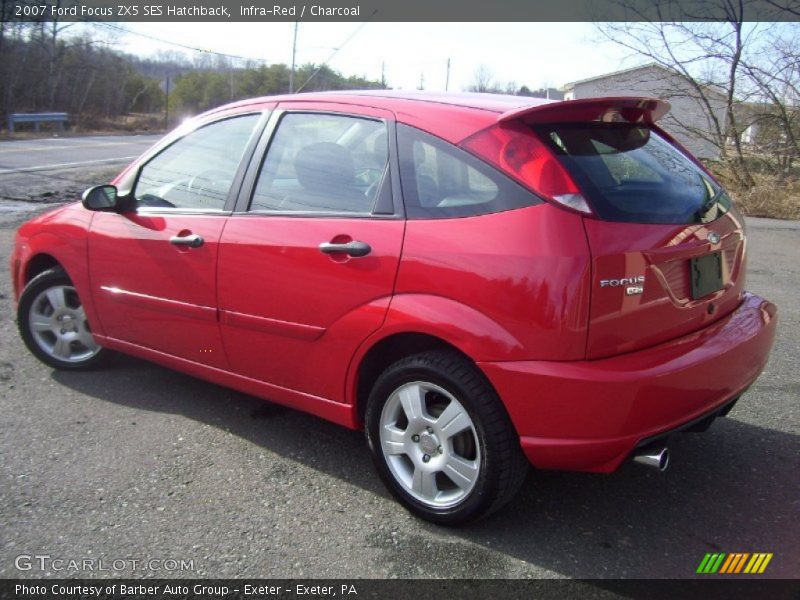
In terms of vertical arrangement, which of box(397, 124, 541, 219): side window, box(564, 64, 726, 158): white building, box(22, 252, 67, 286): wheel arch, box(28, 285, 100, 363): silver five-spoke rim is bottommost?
box(28, 285, 100, 363): silver five-spoke rim

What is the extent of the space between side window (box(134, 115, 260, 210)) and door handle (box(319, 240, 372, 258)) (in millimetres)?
817

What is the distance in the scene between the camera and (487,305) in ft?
8.34

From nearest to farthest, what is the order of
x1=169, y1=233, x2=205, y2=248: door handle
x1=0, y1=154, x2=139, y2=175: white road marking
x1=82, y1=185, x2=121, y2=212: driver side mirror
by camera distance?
x1=169, y1=233, x2=205, y2=248: door handle < x1=82, y1=185, x2=121, y2=212: driver side mirror < x1=0, y1=154, x2=139, y2=175: white road marking

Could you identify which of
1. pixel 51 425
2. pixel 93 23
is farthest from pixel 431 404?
pixel 93 23

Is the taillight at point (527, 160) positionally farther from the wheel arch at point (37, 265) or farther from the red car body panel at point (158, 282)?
the wheel arch at point (37, 265)

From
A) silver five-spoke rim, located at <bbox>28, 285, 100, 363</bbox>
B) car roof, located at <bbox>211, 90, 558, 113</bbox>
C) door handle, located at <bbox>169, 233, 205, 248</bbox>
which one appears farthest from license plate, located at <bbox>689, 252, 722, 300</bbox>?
silver five-spoke rim, located at <bbox>28, 285, 100, 363</bbox>

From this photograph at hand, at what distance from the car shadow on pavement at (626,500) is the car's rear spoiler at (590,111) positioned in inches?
63.5

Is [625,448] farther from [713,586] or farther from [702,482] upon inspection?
[702,482]

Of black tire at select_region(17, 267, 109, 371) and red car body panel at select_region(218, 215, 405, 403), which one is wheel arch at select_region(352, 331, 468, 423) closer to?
red car body panel at select_region(218, 215, 405, 403)

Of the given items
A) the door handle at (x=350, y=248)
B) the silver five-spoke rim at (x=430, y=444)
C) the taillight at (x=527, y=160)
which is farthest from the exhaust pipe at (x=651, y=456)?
the door handle at (x=350, y=248)

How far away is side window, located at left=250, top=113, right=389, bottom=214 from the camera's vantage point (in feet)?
9.94

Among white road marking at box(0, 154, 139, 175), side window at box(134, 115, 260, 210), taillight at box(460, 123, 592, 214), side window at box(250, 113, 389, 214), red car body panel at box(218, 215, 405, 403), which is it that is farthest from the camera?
white road marking at box(0, 154, 139, 175)

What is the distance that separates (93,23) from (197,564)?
43053mm

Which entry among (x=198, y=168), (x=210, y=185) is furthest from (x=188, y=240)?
(x=198, y=168)
